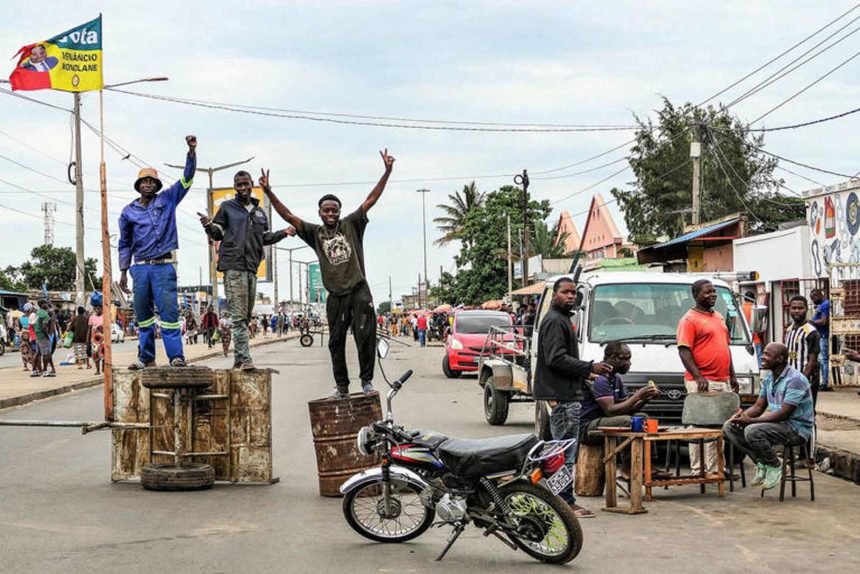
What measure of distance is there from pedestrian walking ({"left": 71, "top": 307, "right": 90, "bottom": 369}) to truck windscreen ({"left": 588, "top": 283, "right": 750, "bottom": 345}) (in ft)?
61.9

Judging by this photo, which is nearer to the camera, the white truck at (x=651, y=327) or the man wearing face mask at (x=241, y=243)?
the man wearing face mask at (x=241, y=243)

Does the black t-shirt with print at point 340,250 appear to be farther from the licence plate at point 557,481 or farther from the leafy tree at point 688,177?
the leafy tree at point 688,177

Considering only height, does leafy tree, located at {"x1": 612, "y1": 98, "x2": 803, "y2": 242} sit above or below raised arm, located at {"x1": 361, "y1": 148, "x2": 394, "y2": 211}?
above

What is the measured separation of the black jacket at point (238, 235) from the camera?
34.5 ft

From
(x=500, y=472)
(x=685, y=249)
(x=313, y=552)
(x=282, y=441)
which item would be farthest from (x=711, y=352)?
(x=685, y=249)

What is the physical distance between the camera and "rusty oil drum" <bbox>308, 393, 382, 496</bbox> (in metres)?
9.60

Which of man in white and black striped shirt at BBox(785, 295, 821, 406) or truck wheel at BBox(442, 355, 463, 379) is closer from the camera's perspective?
man in white and black striped shirt at BBox(785, 295, 821, 406)

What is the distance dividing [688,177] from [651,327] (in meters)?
46.9

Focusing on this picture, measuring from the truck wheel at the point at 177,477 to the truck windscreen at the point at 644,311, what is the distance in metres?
4.91

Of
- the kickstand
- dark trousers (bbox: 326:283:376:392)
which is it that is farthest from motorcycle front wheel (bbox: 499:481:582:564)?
dark trousers (bbox: 326:283:376:392)

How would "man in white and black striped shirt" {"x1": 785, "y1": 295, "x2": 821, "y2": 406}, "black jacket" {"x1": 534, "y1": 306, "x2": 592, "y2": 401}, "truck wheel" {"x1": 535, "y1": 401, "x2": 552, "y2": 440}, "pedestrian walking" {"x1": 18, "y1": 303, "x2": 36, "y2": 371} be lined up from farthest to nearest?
1. "pedestrian walking" {"x1": 18, "y1": 303, "x2": 36, "y2": 371}
2. "truck wheel" {"x1": 535, "y1": 401, "x2": 552, "y2": 440}
3. "man in white and black striped shirt" {"x1": 785, "y1": 295, "x2": 821, "y2": 406}
4. "black jacket" {"x1": 534, "y1": 306, "x2": 592, "y2": 401}

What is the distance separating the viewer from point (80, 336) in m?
29.5

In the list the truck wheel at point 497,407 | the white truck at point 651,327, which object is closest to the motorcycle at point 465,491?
the white truck at point 651,327

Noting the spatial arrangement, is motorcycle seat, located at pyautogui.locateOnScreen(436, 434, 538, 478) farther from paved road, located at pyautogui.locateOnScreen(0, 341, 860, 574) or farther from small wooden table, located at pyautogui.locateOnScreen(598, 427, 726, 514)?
small wooden table, located at pyautogui.locateOnScreen(598, 427, 726, 514)
